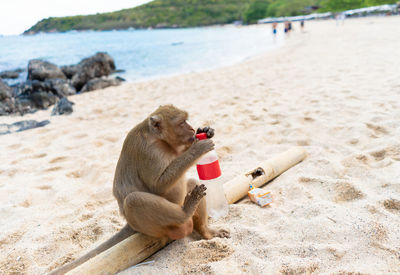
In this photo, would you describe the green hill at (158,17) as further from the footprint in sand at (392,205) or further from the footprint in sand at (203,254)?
the footprint in sand at (203,254)

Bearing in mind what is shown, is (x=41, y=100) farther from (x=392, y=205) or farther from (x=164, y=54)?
(x=164, y=54)

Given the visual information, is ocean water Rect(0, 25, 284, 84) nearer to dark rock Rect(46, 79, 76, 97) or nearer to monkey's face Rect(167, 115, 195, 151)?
dark rock Rect(46, 79, 76, 97)

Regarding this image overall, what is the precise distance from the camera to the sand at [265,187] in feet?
8.23

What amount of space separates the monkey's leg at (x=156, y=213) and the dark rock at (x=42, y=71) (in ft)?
54.7

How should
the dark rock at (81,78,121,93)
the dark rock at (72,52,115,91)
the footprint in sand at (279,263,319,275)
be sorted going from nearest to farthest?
the footprint in sand at (279,263,319,275) < the dark rock at (81,78,121,93) < the dark rock at (72,52,115,91)

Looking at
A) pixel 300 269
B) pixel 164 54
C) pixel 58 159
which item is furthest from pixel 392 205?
pixel 164 54

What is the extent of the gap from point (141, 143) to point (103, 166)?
2.51 m

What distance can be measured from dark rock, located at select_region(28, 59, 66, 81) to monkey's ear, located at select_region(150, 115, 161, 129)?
16.4 m

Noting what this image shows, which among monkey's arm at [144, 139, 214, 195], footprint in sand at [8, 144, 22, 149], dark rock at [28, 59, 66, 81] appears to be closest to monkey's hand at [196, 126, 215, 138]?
monkey's arm at [144, 139, 214, 195]

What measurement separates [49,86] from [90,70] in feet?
18.1

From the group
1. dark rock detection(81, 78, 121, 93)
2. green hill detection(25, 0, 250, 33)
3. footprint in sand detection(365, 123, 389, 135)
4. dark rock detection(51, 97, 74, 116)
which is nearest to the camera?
footprint in sand detection(365, 123, 389, 135)

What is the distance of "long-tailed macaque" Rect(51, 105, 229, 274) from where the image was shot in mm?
2541

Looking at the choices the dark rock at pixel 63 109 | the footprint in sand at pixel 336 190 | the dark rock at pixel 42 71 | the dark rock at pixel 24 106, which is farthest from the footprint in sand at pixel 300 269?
the dark rock at pixel 42 71

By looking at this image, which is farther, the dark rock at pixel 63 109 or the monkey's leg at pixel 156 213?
the dark rock at pixel 63 109
